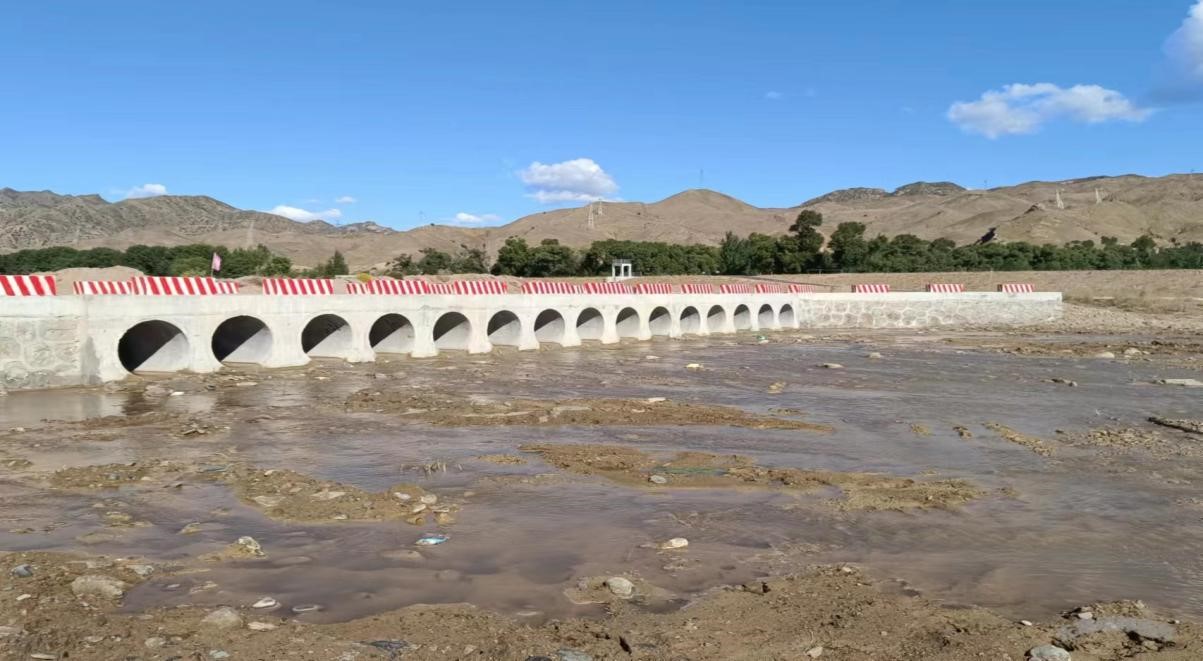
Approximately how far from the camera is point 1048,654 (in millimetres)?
5242

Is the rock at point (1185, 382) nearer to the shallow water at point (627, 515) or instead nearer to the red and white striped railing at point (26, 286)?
the shallow water at point (627, 515)

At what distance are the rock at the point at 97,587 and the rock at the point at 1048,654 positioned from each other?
6.28 meters

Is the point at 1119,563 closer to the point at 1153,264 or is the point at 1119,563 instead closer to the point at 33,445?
the point at 33,445

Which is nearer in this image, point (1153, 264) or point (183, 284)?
point (183, 284)

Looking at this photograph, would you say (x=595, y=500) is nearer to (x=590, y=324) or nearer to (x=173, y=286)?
(x=173, y=286)

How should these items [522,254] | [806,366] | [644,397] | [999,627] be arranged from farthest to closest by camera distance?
1. [522,254]
2. [806,366]
3. [644,397]
4. [999,627]

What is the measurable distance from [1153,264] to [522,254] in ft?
170

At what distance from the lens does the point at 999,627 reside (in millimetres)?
5746

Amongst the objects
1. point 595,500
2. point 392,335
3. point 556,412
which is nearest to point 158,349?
point 392,335

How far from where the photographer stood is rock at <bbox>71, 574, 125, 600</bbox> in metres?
5.88

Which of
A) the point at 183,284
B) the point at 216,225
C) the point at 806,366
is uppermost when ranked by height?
the point at 216,225

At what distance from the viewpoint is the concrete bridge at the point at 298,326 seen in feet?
54.0

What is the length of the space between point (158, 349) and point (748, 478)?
15756mm

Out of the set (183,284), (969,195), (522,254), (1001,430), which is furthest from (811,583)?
(969,195)
